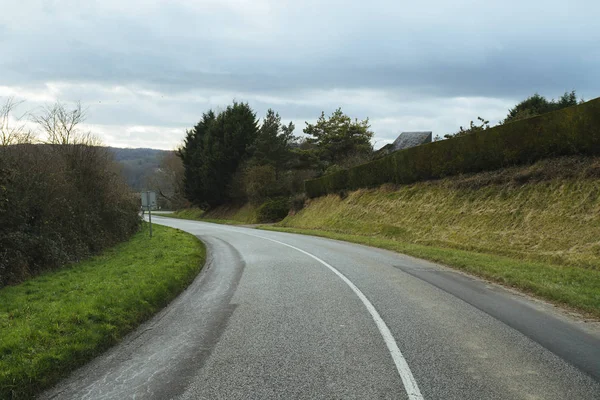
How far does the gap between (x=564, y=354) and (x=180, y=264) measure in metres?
10.0

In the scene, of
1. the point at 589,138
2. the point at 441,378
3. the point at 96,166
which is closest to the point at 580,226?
the point at 589,138

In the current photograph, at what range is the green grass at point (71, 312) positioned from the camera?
496 cm

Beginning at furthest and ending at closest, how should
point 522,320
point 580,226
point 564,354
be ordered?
point 580,226 < point 522,320 < point 564,354

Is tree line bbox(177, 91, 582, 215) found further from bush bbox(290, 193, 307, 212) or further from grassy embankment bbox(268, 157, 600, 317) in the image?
grassy embankment bbox(268, 157, 600, 317)

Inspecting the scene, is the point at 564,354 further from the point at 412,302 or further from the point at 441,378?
the point at 412,302

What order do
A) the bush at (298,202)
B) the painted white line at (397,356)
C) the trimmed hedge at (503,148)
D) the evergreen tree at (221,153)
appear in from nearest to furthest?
the painted white line at (397,356) → the trimmed hedge at (503,148) → the bush at (298,202) → the evergreen tree at (221,153)

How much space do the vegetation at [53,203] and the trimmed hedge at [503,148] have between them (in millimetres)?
16518

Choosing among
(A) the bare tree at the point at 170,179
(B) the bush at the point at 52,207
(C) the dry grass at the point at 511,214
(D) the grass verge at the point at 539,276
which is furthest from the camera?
(A) the bare tree at the point at 170,179

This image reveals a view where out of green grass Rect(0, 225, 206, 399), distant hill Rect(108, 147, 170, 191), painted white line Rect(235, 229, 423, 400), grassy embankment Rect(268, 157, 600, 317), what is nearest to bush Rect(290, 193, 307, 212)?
grassy embankment Rect(268, 157, 600, 317)

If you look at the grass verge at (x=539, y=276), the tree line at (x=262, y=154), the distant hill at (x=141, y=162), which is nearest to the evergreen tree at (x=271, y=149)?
the tree line at (x=262, y=154)

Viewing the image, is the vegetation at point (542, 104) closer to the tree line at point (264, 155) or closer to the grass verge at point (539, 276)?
the tree line at point (264, 155)

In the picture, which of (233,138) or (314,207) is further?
(233,138)

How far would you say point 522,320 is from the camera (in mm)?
6715

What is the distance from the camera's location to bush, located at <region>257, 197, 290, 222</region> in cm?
4616
